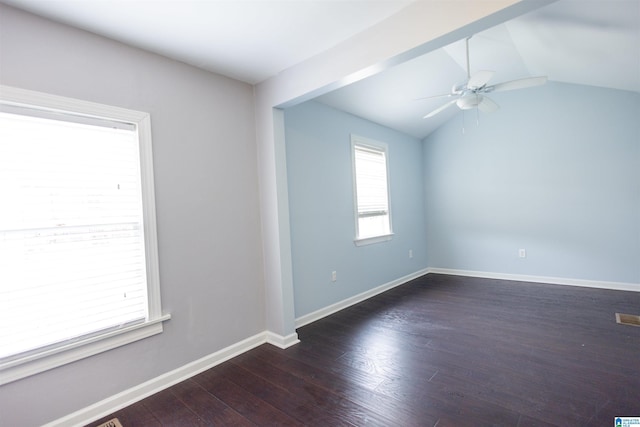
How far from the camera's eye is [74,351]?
1889mm

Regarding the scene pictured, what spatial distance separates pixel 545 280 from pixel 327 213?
3.67 meters

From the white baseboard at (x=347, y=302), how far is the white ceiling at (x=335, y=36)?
2.56 m

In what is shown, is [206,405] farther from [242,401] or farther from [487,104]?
[487,104]

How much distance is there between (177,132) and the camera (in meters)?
2.44

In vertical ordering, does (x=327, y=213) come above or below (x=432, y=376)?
above

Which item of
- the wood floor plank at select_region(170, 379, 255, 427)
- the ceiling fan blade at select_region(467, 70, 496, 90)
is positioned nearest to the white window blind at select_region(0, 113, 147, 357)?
the wood floor plank at select_region(170, 379, 255, 427)

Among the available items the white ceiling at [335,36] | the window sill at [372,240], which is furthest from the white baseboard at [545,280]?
the white ceiling at [335,36]

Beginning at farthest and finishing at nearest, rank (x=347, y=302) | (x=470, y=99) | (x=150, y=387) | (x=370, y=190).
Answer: (x=370, y=190), (x=347, y=302), (x=470, y=99), (x=150, y=387)

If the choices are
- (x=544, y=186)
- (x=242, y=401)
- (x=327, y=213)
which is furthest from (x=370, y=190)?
(x=242, y=401)

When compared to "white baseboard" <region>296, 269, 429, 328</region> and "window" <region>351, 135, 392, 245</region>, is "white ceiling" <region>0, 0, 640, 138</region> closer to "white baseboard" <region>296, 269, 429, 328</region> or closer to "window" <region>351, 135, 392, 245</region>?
"window" <region>351, 135, 392, 245</region>

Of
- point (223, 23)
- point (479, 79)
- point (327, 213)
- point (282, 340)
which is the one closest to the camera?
point (223, 23)

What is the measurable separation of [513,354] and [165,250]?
9.91 ft

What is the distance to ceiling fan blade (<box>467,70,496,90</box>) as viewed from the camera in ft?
8.41

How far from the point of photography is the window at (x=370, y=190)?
4.25 meters
